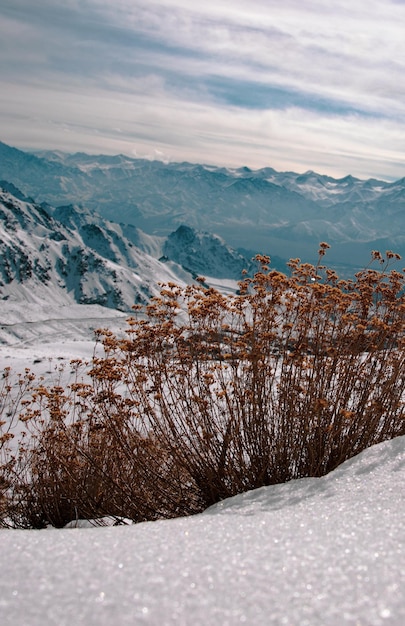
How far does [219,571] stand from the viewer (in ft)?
5.35

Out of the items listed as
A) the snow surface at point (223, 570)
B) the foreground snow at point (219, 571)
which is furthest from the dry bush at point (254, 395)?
the foreground snow at point (219, 571)

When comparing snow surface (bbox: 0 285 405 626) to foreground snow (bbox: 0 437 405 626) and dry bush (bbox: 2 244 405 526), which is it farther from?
dry bush (bbox: 2 244 405 526)

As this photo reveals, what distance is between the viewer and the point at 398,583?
1492mm

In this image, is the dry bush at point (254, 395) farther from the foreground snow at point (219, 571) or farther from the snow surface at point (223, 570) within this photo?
the foreground snow at point (219, 571)

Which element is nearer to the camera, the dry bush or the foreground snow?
the foreground snow

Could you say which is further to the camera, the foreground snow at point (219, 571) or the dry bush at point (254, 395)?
the dry bush at point (254, 395)

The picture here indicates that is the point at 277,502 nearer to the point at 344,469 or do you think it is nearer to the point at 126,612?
the point at 344,469

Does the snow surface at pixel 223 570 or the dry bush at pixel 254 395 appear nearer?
the snow surface at pixel 223 570

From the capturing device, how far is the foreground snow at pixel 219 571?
54.9 inches

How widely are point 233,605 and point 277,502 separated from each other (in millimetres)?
1510

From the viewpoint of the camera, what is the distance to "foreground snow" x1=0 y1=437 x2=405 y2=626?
4.58 ft

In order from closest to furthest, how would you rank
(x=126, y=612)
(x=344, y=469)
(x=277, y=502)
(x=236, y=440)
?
(x=126, y=612)
(x=277, y=502)
(x=344, y=469)
(x=236, y=440)

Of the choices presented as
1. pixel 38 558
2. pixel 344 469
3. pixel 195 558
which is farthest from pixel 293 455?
pixel 38 558

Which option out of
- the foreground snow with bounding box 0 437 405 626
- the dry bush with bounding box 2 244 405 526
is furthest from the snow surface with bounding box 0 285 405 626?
the dry bush with bounding box 2 244 405 526
